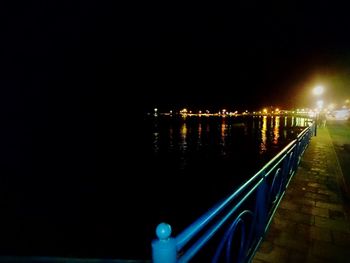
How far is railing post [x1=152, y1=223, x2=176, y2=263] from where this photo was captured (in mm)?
1592

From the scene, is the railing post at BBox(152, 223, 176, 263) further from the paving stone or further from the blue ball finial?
the paving stone

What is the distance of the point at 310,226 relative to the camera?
442 cm

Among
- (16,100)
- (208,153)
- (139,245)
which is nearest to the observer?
(139,245)

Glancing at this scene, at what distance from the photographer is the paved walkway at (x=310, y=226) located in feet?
11.7

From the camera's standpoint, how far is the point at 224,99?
559 feet

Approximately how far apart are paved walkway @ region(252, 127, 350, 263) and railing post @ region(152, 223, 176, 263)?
2309 millimetres

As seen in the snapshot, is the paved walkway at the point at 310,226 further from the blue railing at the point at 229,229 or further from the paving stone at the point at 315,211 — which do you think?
the blue railing at the point at 229,229

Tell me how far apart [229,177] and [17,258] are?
14.2 meters

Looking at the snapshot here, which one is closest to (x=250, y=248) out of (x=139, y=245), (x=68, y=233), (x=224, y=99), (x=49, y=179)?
(x=139, y=245)

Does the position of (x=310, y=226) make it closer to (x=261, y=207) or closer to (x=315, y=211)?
(x=315, y=211)

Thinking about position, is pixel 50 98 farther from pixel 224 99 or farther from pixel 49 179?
pixel 49 179

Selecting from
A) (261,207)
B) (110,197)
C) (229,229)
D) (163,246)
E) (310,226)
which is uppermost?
(163,246)

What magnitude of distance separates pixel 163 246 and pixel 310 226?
383 centimetres

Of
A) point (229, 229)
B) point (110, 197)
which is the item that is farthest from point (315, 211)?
point (110, 197)
